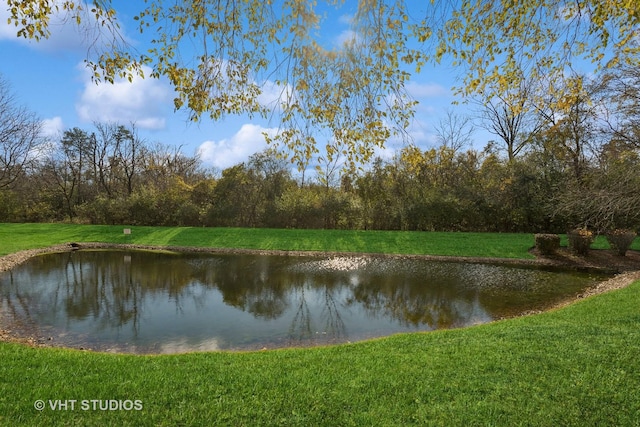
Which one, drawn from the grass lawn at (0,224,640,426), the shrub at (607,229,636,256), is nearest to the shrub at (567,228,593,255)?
the shrub at (607,229,636,256)

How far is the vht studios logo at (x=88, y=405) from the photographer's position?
292 cm

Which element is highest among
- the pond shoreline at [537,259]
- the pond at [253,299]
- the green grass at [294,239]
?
the green grass at [294,239]

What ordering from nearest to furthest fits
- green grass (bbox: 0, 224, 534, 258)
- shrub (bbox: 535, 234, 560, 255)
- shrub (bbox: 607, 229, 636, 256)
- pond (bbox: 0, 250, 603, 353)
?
pond (bbox: 0, 250, 603, 353), shrub (bbox: 607, 229, 636, 256), shrub (bbox: 535, 234, 560, 255), green grass (bbox: 0, 224, 534, 258)

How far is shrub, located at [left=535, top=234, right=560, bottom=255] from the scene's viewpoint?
13.7 metres

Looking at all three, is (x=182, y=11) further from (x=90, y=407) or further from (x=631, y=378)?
(x=631, y=378)

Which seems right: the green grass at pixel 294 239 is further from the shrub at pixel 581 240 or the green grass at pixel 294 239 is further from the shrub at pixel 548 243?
the shrub at pixel 581 240

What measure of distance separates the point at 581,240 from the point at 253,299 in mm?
12060

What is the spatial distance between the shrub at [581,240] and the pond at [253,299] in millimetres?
2698

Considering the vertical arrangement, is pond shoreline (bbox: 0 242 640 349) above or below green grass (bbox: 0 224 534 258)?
below

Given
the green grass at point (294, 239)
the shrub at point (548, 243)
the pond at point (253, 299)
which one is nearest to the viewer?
the pond at point (253, 299)

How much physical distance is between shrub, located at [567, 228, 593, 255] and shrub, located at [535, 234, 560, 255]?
0.49 m

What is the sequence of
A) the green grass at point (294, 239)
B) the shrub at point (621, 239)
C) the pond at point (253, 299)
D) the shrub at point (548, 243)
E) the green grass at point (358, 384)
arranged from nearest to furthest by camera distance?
1. the green grass at point (358, 384)
2. the pond at point (253, 299)
3. the shrub at point (621, 239)
4. the shrub at point (548, 243)
5. the green grass at point (294, 239)

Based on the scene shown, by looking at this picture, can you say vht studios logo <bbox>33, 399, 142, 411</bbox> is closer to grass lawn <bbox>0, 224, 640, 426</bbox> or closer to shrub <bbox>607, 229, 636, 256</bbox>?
grass lawn <bbox>0, 224, 640, 426</bbox>

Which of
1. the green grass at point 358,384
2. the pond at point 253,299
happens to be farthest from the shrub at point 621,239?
the green grass at point 358,384
